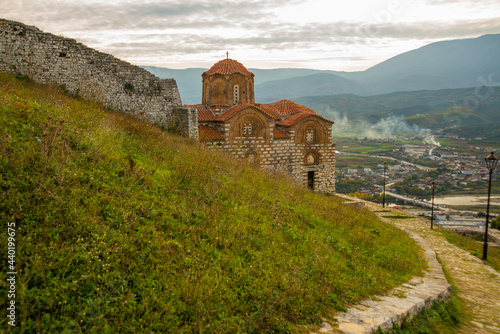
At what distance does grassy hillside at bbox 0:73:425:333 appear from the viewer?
2475mm

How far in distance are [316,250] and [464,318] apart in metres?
2.37

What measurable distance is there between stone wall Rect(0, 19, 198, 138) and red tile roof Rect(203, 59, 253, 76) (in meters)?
6.58

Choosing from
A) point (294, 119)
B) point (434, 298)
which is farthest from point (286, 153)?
point (434, 298)

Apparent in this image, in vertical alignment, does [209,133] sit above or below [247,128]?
below

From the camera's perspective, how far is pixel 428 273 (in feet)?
19.4

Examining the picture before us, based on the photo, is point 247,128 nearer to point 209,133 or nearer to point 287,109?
point 209,133

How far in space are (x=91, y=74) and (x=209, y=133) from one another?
7.29 meters

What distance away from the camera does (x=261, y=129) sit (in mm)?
17203

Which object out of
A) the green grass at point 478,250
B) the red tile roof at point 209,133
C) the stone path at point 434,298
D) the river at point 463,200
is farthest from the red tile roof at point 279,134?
the river at point 463,200

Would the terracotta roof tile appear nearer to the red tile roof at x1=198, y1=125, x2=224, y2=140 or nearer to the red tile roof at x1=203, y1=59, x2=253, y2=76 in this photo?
the red tile roof at x1=203, y1=59, x2=253, y2=76

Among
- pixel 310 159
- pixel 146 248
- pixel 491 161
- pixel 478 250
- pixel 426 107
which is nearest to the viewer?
pixel 146 248

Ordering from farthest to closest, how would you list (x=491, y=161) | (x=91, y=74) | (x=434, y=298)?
1. (x=91, y=74)
2. (x=491, y=161)
3. (x=434, y=298)

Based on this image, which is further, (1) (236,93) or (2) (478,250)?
(1) (236,93)

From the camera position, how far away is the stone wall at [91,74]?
8.34 meters
